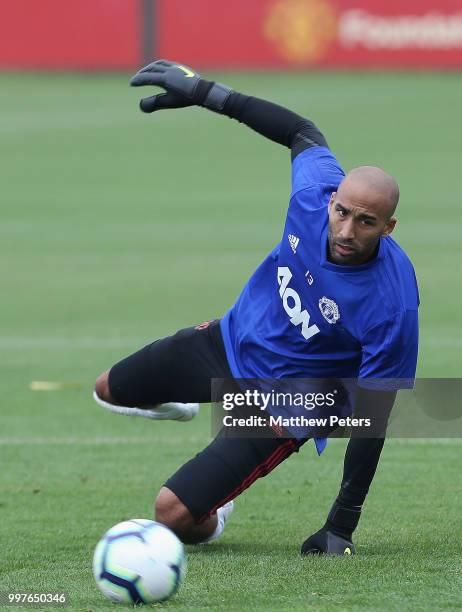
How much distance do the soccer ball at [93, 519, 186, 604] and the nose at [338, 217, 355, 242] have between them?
1602mm

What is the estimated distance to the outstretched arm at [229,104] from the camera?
7836mm

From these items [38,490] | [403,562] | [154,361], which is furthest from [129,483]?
[403,562]

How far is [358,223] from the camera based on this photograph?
6.81 meters

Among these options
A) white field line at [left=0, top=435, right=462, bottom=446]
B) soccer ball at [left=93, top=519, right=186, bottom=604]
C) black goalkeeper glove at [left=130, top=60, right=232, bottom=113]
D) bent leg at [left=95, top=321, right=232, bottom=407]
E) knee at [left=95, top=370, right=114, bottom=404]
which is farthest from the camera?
white field line at [left=0, top=435, right=462, bottom=446]

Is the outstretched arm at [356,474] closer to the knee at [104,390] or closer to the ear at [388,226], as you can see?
the ear at [388,226]

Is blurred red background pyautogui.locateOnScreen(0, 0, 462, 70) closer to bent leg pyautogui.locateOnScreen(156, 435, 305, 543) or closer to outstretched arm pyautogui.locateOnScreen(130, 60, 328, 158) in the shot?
outstretched arm pyautogui.locateOnScreen(130, 60, 328, 158)

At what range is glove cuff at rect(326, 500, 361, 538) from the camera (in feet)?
23.3

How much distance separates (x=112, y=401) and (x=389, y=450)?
238 centimetres

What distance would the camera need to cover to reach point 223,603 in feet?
20.1

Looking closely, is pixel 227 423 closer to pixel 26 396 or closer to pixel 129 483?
pixel 129 483

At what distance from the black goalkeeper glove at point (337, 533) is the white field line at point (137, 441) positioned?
2.78 meters

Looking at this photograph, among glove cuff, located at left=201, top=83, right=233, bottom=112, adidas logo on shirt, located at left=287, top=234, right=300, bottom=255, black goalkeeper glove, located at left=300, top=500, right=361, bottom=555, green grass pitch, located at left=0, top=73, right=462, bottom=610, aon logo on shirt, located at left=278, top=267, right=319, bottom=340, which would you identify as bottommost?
green grass pitch, located at left=0, top=73, right=462, bottom=610

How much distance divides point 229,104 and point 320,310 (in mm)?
1461

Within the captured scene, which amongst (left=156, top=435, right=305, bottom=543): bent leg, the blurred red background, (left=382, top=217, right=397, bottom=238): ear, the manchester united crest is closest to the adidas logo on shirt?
the manchester united crest
